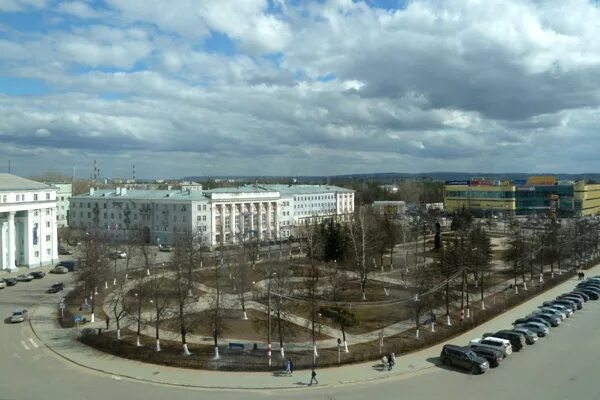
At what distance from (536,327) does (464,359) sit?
8.86 metres

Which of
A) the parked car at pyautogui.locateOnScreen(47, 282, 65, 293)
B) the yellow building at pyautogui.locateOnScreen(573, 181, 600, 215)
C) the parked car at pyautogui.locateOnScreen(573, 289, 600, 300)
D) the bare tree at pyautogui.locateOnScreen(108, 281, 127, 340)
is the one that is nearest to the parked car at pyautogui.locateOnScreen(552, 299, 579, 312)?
the parked car at pyautogui.locateOnScreen(573, 289, 600, 300)

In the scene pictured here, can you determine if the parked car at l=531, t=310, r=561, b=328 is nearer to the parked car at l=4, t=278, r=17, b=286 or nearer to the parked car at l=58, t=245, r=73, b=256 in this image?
the parked car at l=4, t=278, r=17, b=286

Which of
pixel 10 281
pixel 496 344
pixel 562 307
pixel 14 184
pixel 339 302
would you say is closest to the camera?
pixel 496 344

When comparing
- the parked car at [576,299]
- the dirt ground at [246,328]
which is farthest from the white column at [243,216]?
the parked car at [576,299]

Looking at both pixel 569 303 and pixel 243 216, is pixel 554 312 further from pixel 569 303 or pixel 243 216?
pixel 243 216

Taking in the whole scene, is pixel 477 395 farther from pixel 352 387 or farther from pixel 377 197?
pixel 377 197

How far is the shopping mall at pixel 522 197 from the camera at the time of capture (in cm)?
12094

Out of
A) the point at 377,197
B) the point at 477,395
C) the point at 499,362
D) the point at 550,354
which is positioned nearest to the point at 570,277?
the point at 550,354

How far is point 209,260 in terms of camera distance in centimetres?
5778

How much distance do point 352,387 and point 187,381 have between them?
705 cm

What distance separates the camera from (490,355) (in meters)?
24.4

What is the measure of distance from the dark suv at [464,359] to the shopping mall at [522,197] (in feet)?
324

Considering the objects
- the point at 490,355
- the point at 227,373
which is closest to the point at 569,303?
the point at 490,355

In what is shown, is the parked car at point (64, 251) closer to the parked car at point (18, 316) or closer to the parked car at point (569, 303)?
the parked car at point (18, 316)
